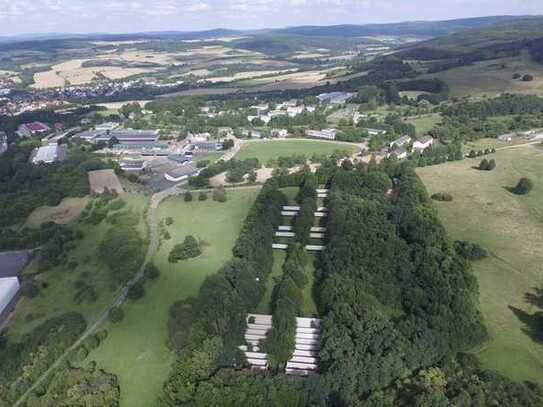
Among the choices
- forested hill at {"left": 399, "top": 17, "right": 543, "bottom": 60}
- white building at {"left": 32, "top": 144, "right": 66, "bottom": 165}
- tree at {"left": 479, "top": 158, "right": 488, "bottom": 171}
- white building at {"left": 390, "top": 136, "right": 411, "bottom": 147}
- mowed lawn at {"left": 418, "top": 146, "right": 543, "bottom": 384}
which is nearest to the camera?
mowed lawn at {"left": 418, "top": 146, "right": 543, "bottom": 384}

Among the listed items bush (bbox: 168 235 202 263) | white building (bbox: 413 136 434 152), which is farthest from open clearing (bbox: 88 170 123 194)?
white building (bbox: 413 136 434 152)

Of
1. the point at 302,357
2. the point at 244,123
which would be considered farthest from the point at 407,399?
the point at 244,123

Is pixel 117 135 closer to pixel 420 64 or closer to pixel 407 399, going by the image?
pixel 407 399

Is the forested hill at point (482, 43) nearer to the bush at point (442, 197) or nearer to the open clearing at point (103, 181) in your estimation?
the bush at point (442, 197)

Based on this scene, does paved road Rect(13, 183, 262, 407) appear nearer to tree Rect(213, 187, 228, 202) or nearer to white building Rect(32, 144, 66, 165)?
tree Rect(213, 187, 228, 202)

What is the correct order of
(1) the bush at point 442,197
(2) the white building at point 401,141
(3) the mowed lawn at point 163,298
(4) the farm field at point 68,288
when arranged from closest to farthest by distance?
(3) the mowed lawn at point 163,298 → (4) the farm field at point 68,288 → (1) the bush at point 442,197 → (2) the white building at point 401,141

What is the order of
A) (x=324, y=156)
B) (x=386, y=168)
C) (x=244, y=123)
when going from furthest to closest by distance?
(x=244, y=123) < (x=324, y=156) < (x=386, y=168)

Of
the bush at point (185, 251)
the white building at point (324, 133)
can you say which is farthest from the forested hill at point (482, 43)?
the bush at point (185, 251)
